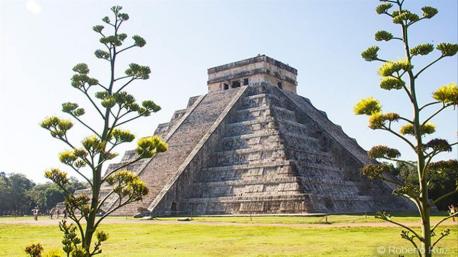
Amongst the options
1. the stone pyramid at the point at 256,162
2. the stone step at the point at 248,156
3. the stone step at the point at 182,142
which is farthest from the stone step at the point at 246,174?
the stone step at the point at 182,142

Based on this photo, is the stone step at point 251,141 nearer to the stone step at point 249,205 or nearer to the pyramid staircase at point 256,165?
the pyramid staircase at point 256,165

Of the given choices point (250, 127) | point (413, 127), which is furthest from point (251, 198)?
point (413, 127)

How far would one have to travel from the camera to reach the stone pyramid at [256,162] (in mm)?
26344

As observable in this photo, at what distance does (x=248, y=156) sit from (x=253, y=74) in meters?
10.4

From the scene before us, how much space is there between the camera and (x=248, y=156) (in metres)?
29.4

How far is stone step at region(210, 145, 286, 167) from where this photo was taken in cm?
2822

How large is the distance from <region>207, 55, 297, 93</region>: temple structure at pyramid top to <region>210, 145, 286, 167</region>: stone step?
894 cm

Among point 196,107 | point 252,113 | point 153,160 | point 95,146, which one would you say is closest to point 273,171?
point 252,113

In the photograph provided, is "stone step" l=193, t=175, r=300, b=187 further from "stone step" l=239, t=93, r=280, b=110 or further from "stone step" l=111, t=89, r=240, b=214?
"stone step" l=239, t=93, r=280, b=110

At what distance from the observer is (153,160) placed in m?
32.8

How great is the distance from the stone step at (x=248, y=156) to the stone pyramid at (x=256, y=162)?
65mm

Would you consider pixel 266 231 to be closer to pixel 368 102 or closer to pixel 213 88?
pixel 368 102

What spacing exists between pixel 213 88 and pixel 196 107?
10.1ft

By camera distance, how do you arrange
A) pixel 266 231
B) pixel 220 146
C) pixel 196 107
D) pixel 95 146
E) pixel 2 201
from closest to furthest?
1. pixel 95 146
2. pixel 266 231
3. pixel 220 146
4. pixel 196 107
5. pixel 2 201
